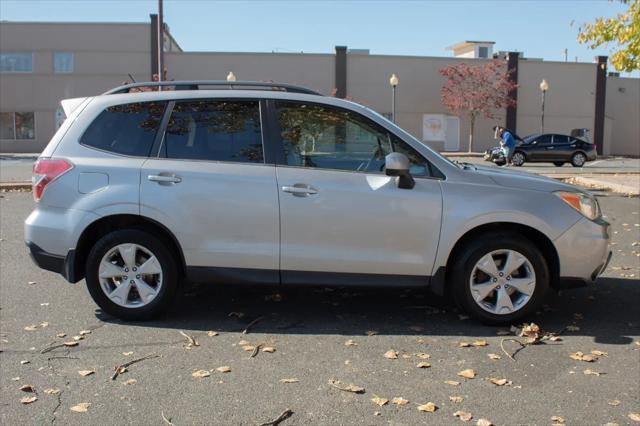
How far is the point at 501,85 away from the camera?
1679 inches

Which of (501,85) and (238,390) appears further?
(501,85)

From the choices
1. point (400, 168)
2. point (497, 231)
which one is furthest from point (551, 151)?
point (400, 168)

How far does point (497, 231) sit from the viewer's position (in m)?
5.10

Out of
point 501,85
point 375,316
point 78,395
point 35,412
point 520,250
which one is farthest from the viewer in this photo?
point 501,85

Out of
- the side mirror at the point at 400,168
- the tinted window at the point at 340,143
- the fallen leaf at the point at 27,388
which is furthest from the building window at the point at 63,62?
the fallen leaf at the point at 27,388

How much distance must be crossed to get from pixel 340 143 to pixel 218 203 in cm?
111

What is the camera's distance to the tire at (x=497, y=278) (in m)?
4.98

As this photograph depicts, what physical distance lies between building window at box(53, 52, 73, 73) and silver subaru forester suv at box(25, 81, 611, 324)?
40.4 m

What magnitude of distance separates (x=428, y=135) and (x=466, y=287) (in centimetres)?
4033

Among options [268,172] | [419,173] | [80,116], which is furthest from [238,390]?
[80,116]

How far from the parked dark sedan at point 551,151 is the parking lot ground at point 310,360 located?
23.9 metres

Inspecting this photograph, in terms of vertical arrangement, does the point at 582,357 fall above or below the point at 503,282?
below

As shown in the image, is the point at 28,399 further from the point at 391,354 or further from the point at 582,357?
the point at 582,357

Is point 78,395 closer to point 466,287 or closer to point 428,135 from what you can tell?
point 466,287
